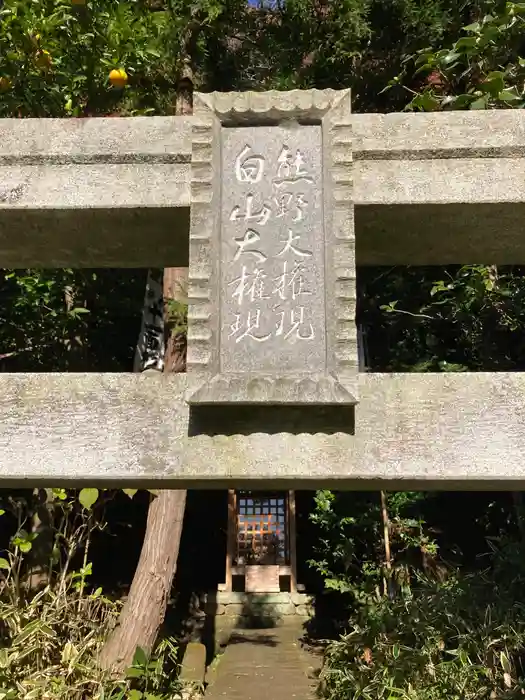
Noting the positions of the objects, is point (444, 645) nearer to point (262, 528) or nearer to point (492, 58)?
point (492, 58)

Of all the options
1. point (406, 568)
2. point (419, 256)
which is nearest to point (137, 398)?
point (419, 256)

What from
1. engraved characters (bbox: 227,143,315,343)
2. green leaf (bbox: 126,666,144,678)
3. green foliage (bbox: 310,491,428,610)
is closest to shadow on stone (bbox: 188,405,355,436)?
engraved characters (bbox: 227,143,315,343)

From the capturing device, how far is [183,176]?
177cm

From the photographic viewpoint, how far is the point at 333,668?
16.8ft

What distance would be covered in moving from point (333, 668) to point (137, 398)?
4.37 metres

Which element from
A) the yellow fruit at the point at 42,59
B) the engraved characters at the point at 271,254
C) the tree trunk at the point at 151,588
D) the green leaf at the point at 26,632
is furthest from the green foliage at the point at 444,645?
the yellow fruit at the point at 42,59

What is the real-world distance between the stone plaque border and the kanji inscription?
2 cm

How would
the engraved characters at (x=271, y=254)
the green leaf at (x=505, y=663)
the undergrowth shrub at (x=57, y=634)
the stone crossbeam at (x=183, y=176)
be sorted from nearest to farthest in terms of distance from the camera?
the engraved characters at (x=271, y=254), the stone crossbeam at (x=183, y=176), the undergrowth shrub at (x=57, y=634), the green leaf at (x=505, y=663)

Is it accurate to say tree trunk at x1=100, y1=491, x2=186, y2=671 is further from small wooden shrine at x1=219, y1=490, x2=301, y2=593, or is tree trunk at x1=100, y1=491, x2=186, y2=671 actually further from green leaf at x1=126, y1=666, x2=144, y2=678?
small wooden shrine at x1=219, y1=490, x2=301, y2=593

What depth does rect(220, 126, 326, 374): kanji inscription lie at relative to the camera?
1.56 meters

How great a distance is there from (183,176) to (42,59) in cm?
248

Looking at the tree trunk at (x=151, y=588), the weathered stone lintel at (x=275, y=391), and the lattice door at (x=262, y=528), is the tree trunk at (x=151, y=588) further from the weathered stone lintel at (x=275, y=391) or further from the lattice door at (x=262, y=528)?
the lattice door at (x=262, y=528)

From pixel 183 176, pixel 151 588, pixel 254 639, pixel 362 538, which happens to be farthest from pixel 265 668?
pixel 183 176

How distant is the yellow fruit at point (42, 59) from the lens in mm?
3662
